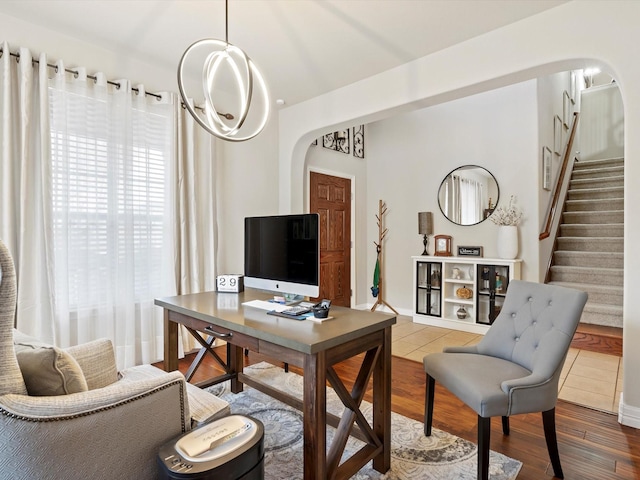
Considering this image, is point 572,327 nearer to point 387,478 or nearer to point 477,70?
point 387,478

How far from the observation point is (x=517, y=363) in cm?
194

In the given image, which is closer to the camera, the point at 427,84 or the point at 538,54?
the point at 538,54

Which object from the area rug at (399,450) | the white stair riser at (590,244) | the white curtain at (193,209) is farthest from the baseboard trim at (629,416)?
the white curtain at (193,209)

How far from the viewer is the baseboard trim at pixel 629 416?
2127 mm

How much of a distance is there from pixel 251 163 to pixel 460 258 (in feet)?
8.90

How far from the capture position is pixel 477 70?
2.69m

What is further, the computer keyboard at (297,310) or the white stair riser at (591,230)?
the white stair riser at (591,230)

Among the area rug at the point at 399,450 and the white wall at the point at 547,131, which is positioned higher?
the white wall at the point at 547,131

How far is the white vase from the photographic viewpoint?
13.2 ft

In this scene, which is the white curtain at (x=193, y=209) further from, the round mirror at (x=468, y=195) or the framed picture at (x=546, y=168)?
the framed picture at (x=546, y=168)

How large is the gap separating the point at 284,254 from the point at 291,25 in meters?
1.68

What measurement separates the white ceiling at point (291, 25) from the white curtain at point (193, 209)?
671 millimetres

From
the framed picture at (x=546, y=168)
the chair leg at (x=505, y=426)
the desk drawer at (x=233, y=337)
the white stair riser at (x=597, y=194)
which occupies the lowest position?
the chair leg at (x=505, y=426)

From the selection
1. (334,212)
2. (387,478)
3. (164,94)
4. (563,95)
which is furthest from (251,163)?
(563,95)
